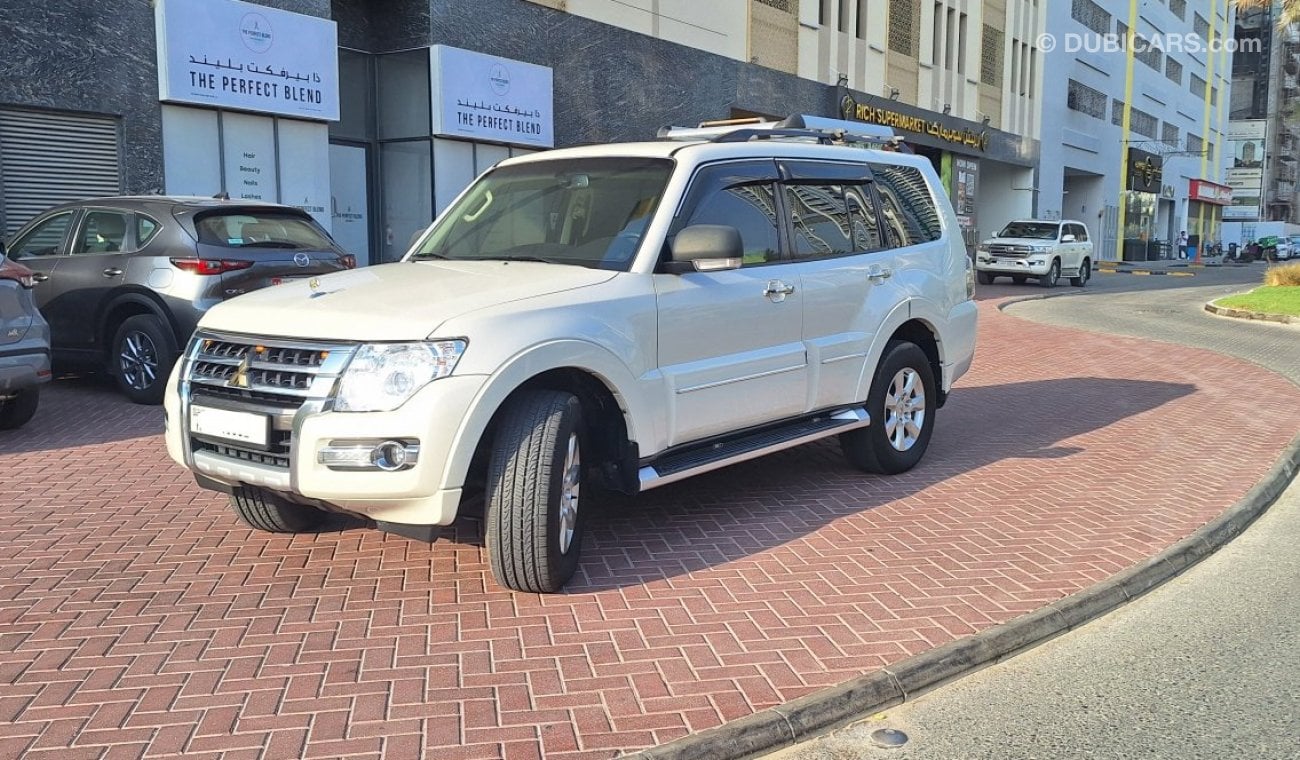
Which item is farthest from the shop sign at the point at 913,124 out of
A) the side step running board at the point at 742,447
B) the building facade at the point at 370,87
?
the side step running board at the point at 742,447

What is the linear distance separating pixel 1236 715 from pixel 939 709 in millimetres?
985

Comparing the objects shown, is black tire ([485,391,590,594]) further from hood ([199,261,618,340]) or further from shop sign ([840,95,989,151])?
shop sign ([840,95,989,151])

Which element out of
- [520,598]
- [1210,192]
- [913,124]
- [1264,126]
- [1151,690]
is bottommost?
[1151,690]

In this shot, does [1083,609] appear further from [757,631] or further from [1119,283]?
[1119,283]

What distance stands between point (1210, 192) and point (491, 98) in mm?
75368

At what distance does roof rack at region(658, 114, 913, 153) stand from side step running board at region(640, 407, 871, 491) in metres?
1.63

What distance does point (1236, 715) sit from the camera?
3631mm

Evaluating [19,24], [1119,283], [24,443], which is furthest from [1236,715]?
[1119,283]

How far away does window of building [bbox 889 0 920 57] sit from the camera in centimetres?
3189

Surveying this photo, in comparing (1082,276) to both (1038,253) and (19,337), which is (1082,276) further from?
(19,337)

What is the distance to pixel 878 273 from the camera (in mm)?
6473

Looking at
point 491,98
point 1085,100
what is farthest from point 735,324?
point 1085,100

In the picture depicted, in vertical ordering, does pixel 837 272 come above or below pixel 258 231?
below

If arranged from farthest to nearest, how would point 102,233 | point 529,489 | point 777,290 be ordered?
point 102,233
point 777,290
point 529,489
